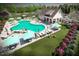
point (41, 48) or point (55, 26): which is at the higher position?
point (55, 26)

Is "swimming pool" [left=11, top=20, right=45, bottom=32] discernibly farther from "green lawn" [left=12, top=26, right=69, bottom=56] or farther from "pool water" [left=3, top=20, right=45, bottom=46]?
"green lawn" [left=12, top=26, right=69, bottom=56]

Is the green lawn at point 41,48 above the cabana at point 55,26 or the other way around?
the other way around

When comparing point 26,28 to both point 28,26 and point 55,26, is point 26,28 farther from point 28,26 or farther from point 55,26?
point 55,26

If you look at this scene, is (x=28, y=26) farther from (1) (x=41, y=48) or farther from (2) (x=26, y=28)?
(1) (x=41, y=48)

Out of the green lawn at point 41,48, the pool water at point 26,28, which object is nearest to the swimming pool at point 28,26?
the pool water at point 26,28

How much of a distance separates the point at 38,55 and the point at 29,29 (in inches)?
10.0

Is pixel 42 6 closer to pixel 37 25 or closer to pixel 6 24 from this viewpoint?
pixel 37 25

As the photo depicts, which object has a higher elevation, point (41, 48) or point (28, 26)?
point (28, 26)

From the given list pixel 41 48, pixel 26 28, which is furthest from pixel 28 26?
pixel 41 48

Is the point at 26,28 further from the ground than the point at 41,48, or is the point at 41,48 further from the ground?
the point at 26,28

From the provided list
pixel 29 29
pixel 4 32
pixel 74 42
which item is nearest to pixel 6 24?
pixel 4 32

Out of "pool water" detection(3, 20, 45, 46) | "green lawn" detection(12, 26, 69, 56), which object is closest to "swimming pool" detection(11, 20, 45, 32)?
"pool water" detection(3, 20, 45, 46)

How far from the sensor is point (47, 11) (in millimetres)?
2068

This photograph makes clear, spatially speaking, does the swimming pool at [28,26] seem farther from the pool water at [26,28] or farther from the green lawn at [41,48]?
the green lawn at [41,48]
